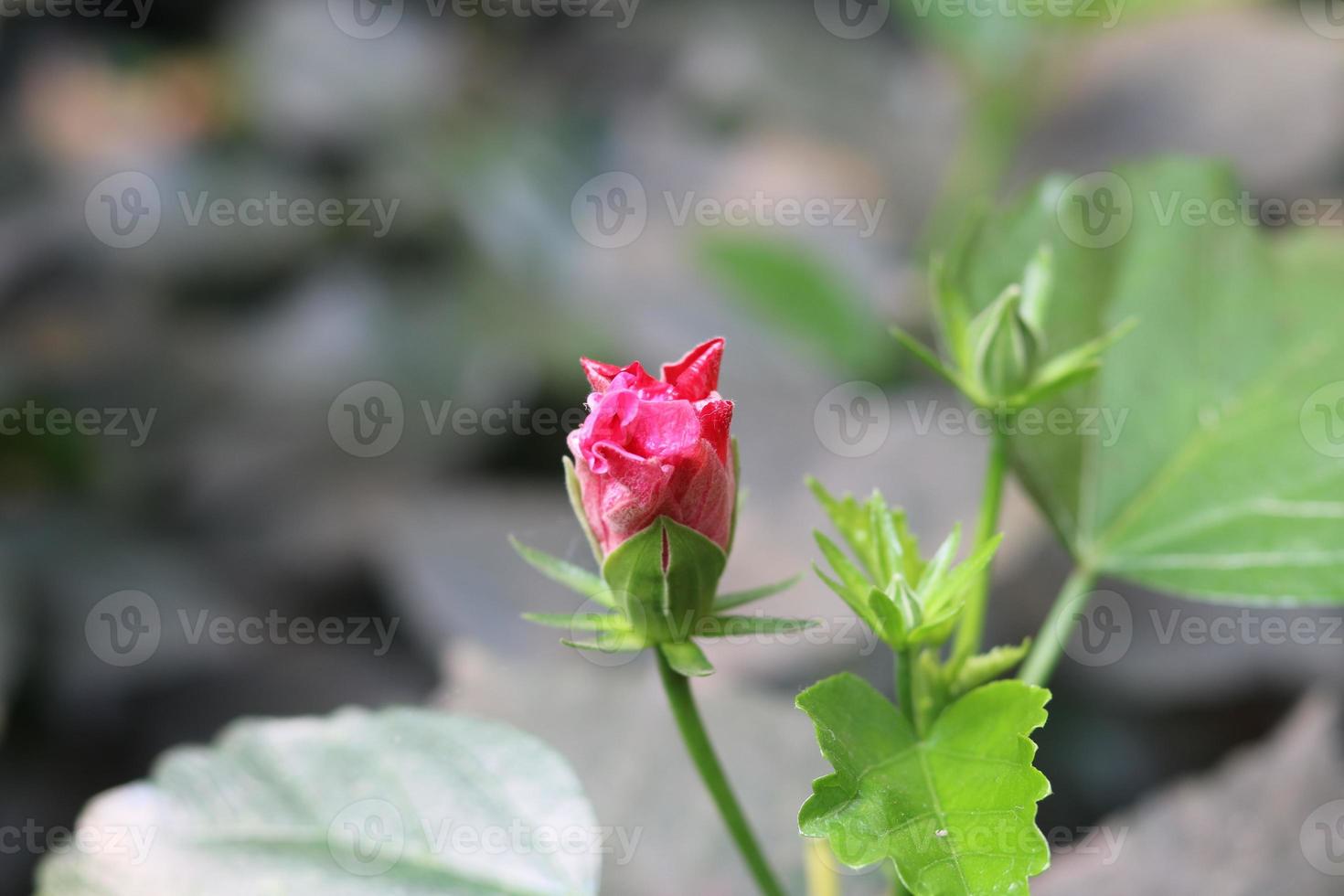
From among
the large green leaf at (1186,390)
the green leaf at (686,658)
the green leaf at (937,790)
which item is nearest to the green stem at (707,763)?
the green leaf at (686,658)

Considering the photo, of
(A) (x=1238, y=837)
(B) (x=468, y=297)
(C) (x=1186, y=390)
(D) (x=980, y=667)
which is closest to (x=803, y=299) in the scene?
(B) (x=468, y=297)

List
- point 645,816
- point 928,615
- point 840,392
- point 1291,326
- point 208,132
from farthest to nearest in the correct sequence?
point 208,132
point 840,392
point 645,816
point 1291,326
point 928,615

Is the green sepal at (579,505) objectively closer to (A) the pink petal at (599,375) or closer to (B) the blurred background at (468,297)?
(A) the pink petal at (599,375)

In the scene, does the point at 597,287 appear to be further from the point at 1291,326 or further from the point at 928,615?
the point at 928,615

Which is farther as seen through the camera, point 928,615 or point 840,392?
point 840,392

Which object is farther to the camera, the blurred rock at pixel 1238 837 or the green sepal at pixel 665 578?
the blurred rock at pixel 1238 837

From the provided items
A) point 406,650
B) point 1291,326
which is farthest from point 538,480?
point 1291,326

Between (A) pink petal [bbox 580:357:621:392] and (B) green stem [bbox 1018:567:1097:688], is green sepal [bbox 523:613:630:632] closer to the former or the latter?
(A) pink petal [bbox 580:357:621:392]
